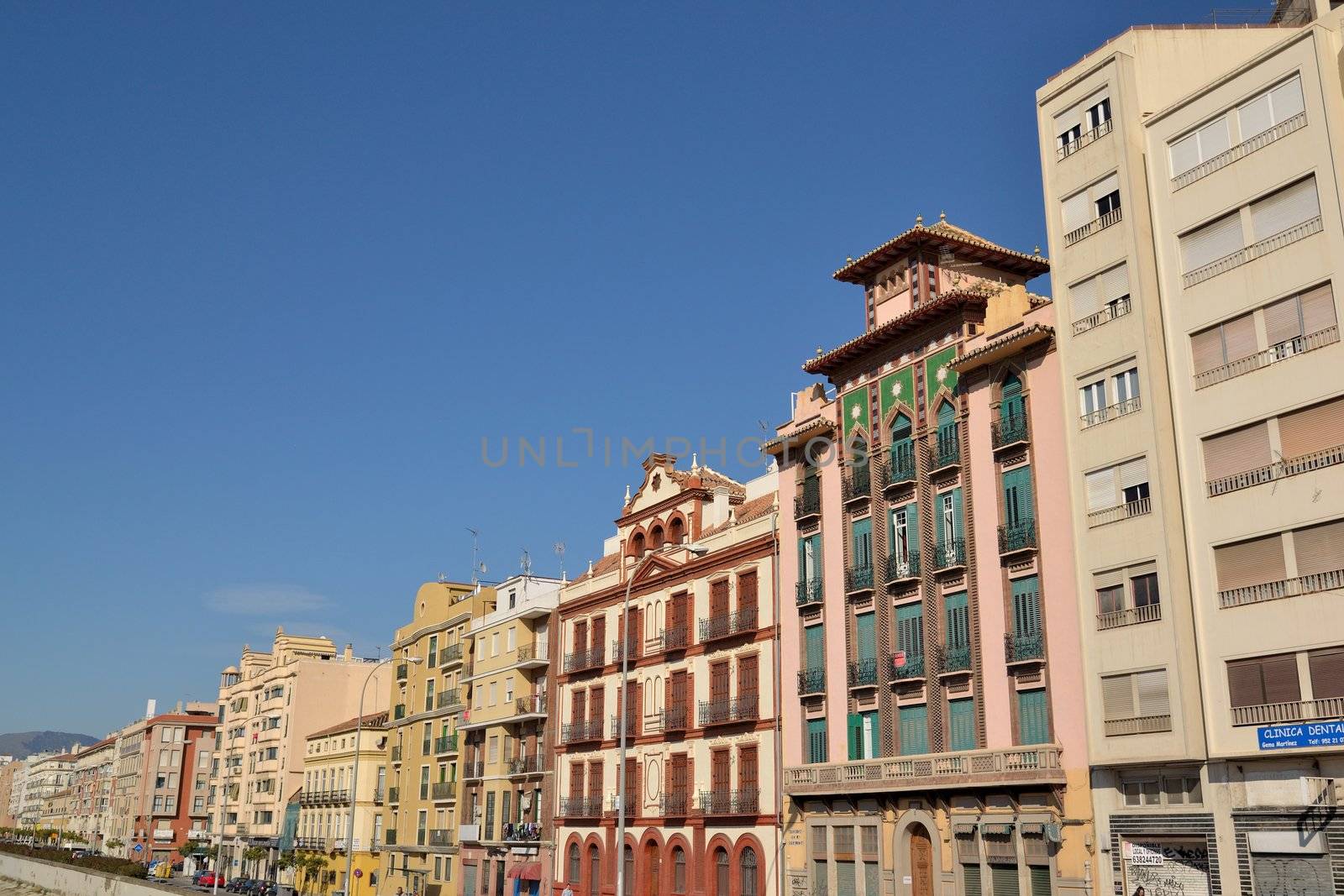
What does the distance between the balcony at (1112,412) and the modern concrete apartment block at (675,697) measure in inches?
653

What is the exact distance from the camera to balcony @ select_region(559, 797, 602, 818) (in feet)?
199

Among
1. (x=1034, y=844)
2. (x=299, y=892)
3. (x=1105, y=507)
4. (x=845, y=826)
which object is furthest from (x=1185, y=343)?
(x=299, y=892)

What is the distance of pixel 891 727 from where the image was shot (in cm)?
4500

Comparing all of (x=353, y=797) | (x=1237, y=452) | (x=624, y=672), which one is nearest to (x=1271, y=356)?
(x=1237, y=452)

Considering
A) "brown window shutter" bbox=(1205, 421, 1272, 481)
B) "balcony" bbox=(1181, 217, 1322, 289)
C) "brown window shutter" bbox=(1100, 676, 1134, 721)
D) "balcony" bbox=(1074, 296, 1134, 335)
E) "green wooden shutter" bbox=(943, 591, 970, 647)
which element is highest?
"balcony" bbox=(1181, 217, 1322, 289)

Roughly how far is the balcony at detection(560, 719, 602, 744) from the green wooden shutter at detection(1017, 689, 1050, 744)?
2617 centimetres

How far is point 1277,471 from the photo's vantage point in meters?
33.9

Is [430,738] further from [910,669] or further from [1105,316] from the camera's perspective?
[1105,316]

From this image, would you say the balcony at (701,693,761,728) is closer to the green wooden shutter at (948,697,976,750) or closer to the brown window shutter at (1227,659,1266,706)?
the green wooden shutter at (948,697,976,750)

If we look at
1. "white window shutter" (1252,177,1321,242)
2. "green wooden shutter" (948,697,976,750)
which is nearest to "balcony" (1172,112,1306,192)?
"white window shutter" (1252,177,1321,242)

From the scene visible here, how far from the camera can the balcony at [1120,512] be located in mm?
Answer: 36812

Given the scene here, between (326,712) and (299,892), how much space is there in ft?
52.6

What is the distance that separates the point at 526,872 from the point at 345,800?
98.9 feet

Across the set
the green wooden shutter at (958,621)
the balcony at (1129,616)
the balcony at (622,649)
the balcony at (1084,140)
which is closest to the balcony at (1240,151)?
the balcony at (1084,140)
